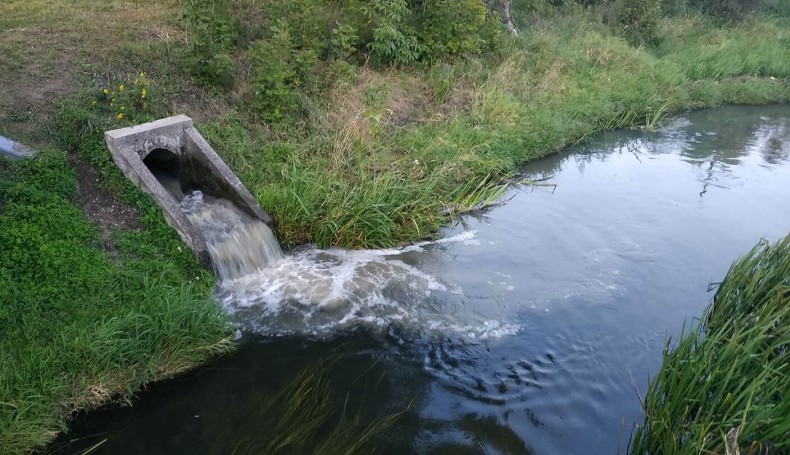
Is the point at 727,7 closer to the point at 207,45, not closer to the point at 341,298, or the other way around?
the point at 207,45

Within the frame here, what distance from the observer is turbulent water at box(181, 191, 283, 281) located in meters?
7.45

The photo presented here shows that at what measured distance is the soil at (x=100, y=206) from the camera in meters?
7.13

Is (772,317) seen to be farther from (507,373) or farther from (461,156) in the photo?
(461,156)

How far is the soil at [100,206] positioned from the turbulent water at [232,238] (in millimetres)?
702

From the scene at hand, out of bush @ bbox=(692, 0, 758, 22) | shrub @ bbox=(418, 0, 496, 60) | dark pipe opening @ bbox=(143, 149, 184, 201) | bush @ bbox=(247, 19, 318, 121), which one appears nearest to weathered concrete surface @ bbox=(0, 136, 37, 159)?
dark pipe opening @ bbox=(143, 149, 184, 201)

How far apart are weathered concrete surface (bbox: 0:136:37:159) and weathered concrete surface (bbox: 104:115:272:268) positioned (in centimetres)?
85

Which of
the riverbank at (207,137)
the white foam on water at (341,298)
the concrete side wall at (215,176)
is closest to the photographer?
the riverbank at (207,137)

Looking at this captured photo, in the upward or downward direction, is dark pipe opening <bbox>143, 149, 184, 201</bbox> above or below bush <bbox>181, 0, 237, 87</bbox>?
below

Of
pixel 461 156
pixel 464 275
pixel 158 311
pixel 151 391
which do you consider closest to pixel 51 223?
pixel 158 311

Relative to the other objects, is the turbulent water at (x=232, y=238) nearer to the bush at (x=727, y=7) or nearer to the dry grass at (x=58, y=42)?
the dry grass at (x=58, y=42)

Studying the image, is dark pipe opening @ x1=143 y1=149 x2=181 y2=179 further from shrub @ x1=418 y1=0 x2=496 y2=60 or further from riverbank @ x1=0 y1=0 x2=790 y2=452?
shrub @ x1=418 y1=0 x2=496 y2=60

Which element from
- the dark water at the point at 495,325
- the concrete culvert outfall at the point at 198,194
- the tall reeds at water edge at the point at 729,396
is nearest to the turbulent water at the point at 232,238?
the concrete culvert outfall at the point at 198,194

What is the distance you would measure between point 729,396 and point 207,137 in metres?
6.92

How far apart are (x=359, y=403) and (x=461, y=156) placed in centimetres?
536
